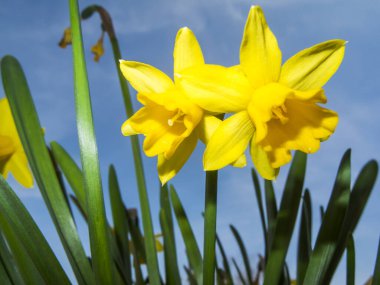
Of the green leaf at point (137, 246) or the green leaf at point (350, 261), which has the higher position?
the green leaf at point (137, 246)

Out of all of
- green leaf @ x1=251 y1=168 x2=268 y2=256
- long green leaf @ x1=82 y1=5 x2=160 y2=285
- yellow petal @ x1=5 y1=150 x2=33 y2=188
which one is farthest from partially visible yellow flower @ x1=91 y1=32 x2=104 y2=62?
green leaf @ x1=251 y1=168 x2=268 y2=256

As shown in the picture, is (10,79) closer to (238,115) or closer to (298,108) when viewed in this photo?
(238,115)

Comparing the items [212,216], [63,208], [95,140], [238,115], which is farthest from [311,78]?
[63,208]

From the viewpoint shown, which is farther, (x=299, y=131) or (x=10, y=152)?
(x=10, y=152)

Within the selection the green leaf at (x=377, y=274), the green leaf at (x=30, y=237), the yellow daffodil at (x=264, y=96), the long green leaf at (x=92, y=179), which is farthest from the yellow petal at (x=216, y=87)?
the green leaf at (x=377, y=274)

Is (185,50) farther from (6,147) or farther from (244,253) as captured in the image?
(244,253)

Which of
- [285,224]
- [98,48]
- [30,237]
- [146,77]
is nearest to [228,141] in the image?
[146,77]

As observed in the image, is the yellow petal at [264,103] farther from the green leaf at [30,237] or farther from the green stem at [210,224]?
the green leaf at [30,237]
